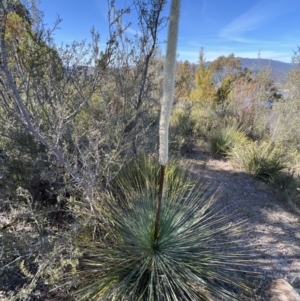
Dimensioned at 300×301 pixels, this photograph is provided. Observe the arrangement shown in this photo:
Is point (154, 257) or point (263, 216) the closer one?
point (154, 257)

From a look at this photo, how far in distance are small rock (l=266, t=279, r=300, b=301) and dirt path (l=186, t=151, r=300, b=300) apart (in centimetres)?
8

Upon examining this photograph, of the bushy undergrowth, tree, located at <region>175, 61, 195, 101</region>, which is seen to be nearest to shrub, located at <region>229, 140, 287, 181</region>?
tree, located at <region>175, 61, 195, 101</region>

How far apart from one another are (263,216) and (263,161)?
5.17 feet

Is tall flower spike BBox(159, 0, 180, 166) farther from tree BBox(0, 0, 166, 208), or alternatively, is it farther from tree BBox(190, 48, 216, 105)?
tree BBox(190, 48, 216, 105)

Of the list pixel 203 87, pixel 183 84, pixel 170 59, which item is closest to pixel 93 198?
pixel 170 59

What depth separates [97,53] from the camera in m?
3.02

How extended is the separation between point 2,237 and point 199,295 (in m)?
1.59

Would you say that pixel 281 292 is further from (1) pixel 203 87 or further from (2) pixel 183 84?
(1) pixel 203 87

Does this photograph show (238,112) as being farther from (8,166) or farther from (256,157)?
(8,166)

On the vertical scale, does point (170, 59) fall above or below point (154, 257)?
above

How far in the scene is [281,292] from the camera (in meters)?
1.95

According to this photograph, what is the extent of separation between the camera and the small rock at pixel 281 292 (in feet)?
6.15

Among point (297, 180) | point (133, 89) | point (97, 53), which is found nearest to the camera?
point (97, 53)

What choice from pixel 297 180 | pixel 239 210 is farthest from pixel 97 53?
pixel 297 180
